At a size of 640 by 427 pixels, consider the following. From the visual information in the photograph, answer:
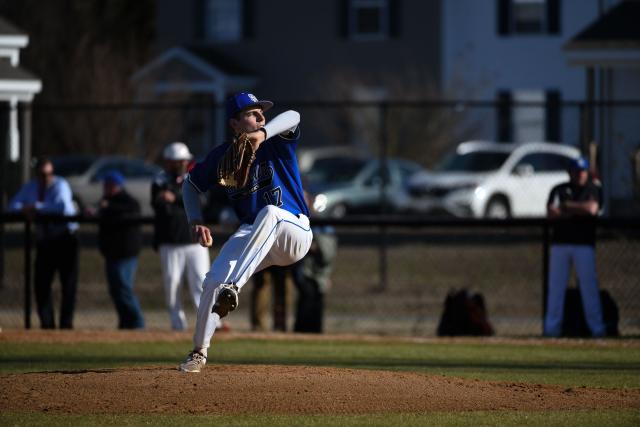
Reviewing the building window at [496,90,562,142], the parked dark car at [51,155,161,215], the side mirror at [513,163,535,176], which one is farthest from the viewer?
the building window at [496,90,562,142]

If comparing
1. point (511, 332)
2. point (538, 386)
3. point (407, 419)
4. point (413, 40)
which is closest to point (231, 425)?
point (407, 419)

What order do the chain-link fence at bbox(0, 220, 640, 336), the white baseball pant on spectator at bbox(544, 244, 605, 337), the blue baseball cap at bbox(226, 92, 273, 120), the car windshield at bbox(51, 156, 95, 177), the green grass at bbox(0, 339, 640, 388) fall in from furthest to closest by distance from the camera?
the car windshield at bbox(51, 156, 95, 177), the chain-link fence at bbox(0, 220, 640, 336), the white baseball pant on spectator at bbox(544, 244, 605, 337), the green grass at bbox(0, 339, 640, 388), the blue baseball cap at bbox(226, 92, 273, 120)

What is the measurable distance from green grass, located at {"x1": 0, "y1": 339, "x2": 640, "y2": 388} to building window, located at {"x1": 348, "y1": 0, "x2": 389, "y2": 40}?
79.6 feet

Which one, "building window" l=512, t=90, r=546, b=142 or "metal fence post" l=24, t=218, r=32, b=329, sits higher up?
"building window" l=512, t=90, r=546, b=142

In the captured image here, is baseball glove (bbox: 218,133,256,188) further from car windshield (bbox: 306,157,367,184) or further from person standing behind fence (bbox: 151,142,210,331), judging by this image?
car windshield (bbox: 306,157,367,184)

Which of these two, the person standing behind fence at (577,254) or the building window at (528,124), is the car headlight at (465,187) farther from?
the person standing behind fence at (577,254)

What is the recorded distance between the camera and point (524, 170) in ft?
82.5

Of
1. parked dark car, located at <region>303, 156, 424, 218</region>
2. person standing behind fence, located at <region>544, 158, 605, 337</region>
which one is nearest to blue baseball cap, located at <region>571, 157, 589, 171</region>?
person standing behind fence, located at <region>544, 158, 605, 337</region>

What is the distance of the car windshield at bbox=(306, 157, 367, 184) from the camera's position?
2788cm

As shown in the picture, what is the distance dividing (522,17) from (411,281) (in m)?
17.2

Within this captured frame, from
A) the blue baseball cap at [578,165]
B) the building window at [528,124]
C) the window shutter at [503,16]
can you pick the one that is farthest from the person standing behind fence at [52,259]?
the window shutter at [503,16]

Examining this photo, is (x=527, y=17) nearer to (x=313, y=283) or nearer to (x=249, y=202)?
(x=313, y=283)

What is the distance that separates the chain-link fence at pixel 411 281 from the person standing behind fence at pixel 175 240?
→ 254 centimetres

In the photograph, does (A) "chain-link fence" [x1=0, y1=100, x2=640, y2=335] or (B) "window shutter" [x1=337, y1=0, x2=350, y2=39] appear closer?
(A) "chain-link fence" [x1=0, y1=100, x2=640, y2=335]
